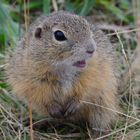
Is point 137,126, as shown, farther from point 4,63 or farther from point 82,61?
point 4,63

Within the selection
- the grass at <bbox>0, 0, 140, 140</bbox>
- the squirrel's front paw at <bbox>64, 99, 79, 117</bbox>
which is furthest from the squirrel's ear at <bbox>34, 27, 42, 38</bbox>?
the squirrel's front paw at <bbox>64, 99, 79, 117</bbox>

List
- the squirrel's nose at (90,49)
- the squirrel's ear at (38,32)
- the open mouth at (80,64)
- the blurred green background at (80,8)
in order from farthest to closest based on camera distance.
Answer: the blurred green background at (80,8)
the squirrel's ear at (38,32)
the open mouth at (80,64)
the squirrel's nose at (90,49)

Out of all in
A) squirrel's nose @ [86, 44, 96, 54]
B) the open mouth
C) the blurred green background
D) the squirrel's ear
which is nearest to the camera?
squirrel's nose @ [86, 44, 96, 54]

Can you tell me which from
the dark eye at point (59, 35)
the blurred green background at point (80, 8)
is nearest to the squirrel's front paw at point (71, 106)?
the dark eye at point (59, 35)

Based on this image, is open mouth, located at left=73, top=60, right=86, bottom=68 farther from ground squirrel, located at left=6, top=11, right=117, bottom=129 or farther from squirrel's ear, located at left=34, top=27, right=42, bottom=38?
squirrel's ear, located at left=34, top=27, right=42, bottom=38

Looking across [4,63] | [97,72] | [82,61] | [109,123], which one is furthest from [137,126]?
[4,63]

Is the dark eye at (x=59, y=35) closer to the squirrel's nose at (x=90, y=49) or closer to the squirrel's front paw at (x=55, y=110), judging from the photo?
the squirrel's nose at (x=90, y=49)

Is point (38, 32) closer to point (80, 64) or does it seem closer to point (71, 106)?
point (80, 64)

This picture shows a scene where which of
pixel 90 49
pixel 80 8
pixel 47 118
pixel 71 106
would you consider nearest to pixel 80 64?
pixel 90 49
